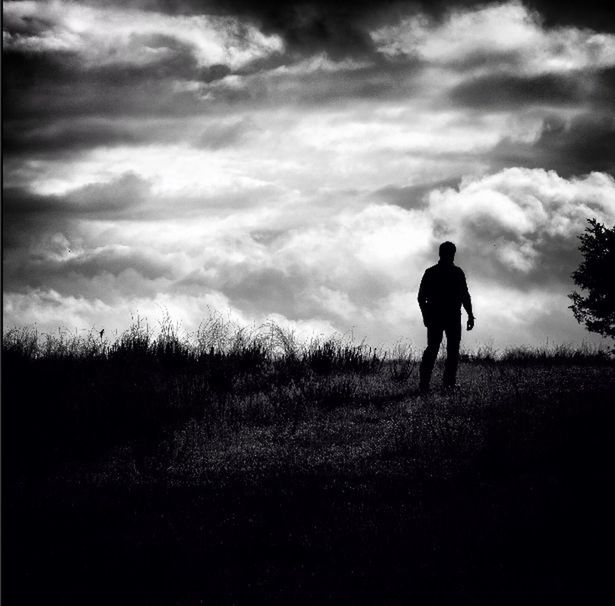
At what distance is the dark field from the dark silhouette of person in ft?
2.05

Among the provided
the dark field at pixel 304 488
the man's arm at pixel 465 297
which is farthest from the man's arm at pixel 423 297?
the dark field at pixel 304 488

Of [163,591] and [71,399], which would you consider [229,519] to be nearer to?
[163,591]

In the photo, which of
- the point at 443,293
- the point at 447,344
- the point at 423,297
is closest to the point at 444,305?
the point at 443,293

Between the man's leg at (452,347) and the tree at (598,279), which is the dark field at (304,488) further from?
the tree at (598,279)

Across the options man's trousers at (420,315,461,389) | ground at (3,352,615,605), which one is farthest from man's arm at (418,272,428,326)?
ground at (3,352,615,605)

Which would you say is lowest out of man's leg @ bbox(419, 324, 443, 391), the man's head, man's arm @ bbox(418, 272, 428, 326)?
man's leg @ bbox(419, 324, 443, 391)

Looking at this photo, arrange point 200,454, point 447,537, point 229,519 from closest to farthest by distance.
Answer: point 447,537
point 229,519
point 200,454

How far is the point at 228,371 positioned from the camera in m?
12.3

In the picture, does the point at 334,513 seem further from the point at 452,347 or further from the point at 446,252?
the point at 446,252

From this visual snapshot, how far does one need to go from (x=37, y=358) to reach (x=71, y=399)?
12.4 ft

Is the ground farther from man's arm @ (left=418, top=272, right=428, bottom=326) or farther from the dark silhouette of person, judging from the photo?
man's arm @ (left=418, top=272, right=428, bottom=326)

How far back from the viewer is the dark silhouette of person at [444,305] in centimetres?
1034

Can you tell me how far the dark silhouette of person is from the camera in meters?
10.3

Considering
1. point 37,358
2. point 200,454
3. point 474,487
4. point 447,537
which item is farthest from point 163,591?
point 37,358
